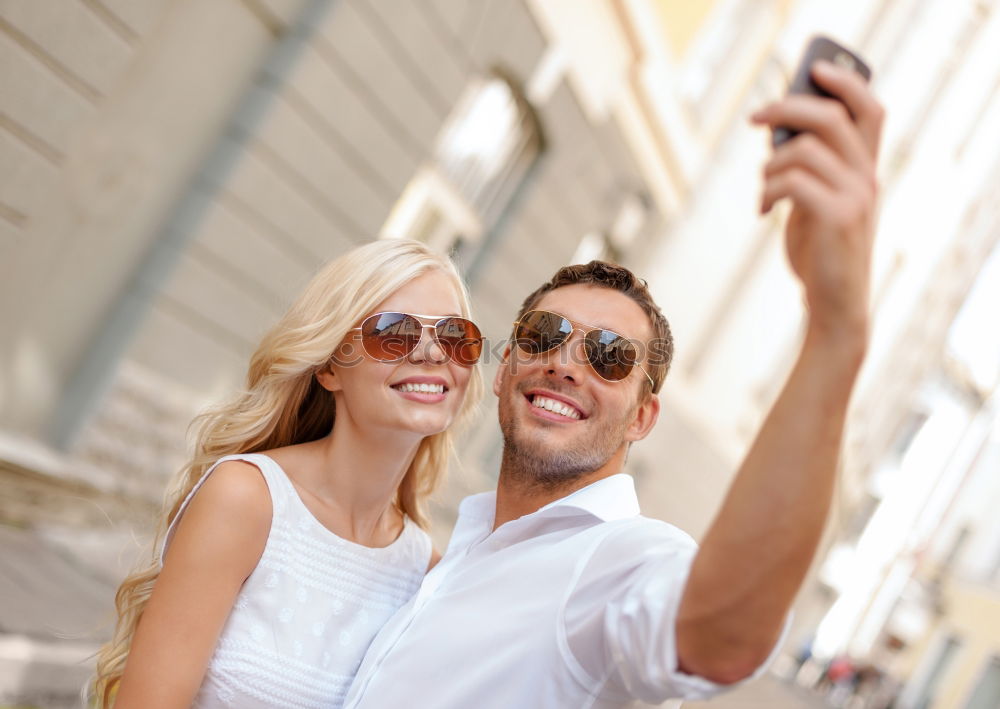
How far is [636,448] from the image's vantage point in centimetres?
1383

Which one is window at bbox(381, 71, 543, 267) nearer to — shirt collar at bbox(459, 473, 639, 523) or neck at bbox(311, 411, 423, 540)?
neck at bbox(311, 411, 423, 540)

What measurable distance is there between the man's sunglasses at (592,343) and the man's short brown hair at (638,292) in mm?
50

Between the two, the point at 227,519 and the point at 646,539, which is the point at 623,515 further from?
the point at 227,519

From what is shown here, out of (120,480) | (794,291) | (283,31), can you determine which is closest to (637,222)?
(283,31)

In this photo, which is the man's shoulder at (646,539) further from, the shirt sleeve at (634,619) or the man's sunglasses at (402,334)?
the man's sunglasses at (402,334)

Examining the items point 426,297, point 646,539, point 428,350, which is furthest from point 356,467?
point 646,539

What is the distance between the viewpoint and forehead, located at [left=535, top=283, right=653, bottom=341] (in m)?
2.17

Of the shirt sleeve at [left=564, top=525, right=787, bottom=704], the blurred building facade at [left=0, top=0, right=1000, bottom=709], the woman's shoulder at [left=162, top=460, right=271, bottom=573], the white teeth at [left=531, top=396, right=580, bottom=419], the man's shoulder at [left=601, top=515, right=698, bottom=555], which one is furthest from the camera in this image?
the blurred building facade at [left=0, top=0, right=1000, bottom=709]

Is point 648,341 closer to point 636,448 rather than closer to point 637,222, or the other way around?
point 637,222

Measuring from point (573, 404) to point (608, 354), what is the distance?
136 mm

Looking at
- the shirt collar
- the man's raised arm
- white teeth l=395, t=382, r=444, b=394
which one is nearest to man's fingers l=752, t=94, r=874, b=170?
the man's raised arm

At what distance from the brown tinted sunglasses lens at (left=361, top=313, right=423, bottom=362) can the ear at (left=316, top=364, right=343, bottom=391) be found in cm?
19

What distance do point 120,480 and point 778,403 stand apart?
18.3 feet

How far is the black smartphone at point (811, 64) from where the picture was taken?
1.02 meters
